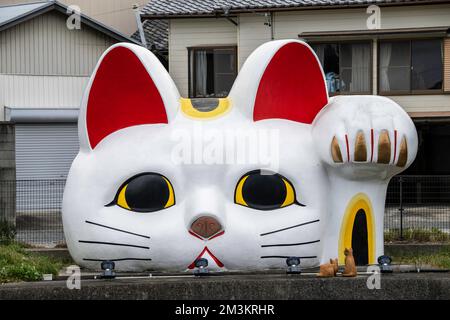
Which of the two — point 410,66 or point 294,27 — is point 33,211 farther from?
point 410,66

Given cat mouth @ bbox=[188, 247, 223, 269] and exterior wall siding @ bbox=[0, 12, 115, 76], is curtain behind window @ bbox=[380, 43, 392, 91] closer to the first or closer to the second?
exterior wall siding @ bbox=[0, 12, 115, 76]

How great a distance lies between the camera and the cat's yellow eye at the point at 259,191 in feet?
32.7

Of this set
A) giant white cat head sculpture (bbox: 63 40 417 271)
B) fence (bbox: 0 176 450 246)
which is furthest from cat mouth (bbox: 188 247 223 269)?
fence (bbox: 0 176 450 246)

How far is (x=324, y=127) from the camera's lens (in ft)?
33.1

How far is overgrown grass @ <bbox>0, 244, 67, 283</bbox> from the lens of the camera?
9942mm

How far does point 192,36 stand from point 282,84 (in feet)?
47.7

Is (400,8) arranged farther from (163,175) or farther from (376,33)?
(163,175)

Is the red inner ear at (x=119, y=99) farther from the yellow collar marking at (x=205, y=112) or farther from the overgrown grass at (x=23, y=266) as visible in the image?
the overgrown grass at (x=23, y=266)

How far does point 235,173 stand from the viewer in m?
9.97

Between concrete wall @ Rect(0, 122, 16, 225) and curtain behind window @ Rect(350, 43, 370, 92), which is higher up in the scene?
curtain behind window @ Rect(350, 43, 370, 92)

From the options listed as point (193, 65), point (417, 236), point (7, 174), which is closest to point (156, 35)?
point (193, 65)

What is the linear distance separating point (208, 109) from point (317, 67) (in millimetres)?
1281

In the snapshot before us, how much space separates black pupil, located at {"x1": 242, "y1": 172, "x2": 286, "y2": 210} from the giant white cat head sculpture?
0.4 inches

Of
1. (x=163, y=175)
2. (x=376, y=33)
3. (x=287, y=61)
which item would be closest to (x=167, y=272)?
(x=163, y=175)
